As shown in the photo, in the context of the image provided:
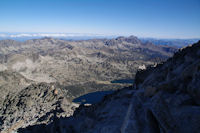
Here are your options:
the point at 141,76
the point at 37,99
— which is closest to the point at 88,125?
the point at 141,76

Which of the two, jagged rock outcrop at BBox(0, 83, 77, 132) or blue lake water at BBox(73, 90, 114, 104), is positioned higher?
jagged rock outcrop at BBox(0, 83, 77, 132)

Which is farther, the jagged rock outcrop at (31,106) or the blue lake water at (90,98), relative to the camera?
the blue lake water at (90,98)

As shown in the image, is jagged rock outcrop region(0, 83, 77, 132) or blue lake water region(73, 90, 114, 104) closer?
jagged rock outcrop region(0, 83, 77, 132)

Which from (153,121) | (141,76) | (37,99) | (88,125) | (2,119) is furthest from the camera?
(37,99)

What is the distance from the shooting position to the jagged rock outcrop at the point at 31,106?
54375 millimetres

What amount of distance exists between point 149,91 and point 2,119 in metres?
61.4

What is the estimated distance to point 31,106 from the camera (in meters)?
66.9

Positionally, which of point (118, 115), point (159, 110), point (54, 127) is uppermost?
point (159, 110)

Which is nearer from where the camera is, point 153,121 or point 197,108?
point 197,108

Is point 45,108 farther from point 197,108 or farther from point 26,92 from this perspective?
point 197,108

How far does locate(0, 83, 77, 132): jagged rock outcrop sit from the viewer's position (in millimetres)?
54375

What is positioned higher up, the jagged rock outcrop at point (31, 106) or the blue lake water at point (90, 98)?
the jagged rock outcrop at point (31, 106)

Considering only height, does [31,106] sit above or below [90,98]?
above

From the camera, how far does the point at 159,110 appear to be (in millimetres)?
12445
